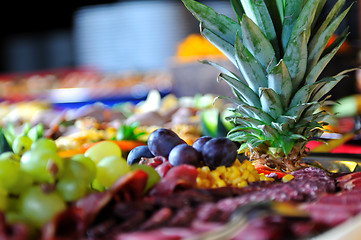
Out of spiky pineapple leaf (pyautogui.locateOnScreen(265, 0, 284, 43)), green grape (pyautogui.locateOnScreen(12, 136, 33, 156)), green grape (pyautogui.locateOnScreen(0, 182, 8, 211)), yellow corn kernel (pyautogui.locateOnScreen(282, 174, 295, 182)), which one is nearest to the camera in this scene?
green grape (pyautogui.locateOnScreen(0, 182, 8, 211))

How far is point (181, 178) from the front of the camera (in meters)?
0.93

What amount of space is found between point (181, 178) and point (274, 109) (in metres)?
0.56

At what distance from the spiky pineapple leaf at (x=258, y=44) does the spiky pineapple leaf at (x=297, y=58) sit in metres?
0.05

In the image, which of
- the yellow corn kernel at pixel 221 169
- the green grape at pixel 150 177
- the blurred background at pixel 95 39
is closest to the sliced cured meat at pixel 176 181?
the green grape at pixel 150 177

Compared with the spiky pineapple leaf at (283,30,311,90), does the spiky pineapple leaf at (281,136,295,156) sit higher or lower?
lower

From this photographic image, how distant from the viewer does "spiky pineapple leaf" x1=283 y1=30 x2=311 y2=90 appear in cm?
128

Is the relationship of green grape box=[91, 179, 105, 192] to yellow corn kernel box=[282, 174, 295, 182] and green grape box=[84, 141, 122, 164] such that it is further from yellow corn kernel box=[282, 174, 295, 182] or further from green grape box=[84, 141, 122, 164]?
yellow corn kernel box=[282, 174, 295, 182]

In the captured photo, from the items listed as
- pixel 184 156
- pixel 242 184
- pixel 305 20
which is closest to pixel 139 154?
pixel 184 156

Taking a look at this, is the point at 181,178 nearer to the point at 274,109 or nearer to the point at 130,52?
the point at 274,109

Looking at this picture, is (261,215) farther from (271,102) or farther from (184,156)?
(271,102)

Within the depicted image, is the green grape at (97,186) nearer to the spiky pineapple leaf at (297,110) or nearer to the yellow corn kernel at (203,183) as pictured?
the yellow corn kernel at (203,183)

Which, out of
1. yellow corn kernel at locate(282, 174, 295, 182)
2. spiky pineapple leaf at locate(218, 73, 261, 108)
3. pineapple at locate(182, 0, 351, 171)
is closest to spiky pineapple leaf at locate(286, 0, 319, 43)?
pineapple at locate(182, 0, 351, 171)

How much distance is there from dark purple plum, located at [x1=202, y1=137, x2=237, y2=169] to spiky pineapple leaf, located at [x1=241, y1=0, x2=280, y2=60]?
426 mm

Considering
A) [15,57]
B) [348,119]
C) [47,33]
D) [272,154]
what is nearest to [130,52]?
[47,33]
